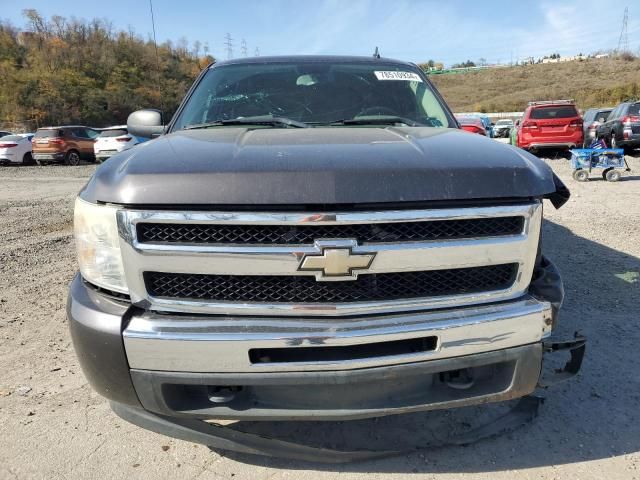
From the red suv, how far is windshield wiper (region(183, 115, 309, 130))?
13.4m

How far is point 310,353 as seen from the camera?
1.82 m

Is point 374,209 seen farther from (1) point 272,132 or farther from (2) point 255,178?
(1) point 272,132

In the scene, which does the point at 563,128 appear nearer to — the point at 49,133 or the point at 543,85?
the point at 49,133

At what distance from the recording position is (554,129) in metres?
14.6

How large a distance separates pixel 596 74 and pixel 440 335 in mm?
79555

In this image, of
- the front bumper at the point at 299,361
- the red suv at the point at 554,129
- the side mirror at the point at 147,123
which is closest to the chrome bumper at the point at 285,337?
the front bumper at the point at 299,361

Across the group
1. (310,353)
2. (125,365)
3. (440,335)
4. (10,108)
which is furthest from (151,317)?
(10,108)

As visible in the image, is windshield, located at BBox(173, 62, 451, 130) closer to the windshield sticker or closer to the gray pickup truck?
the windshield sticker

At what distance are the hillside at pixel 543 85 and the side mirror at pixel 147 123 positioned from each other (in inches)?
2089

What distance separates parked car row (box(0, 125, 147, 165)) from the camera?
65.4ft

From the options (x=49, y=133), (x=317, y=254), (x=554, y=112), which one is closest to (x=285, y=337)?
(x=317, y=254)

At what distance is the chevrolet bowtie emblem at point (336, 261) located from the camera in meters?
1.72

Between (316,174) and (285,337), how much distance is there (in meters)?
0.58

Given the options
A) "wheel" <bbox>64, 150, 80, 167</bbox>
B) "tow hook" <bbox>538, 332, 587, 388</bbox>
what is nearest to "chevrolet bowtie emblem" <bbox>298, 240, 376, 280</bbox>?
"tow hook" <bbox>538, 332, 587, 388</bbox>
